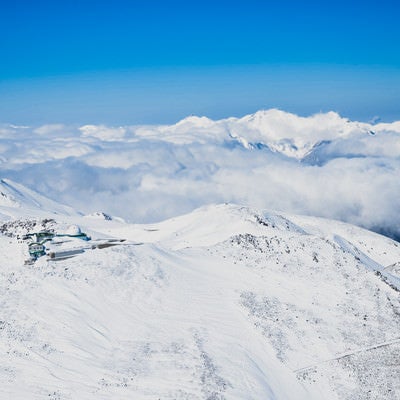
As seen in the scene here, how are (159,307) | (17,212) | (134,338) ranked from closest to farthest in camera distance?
(134,338) < (159,307) < (17,212)

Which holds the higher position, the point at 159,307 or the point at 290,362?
the point at 159,307

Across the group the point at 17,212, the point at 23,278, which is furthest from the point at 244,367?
the point at 17,212

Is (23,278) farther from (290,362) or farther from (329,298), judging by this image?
(329,298)

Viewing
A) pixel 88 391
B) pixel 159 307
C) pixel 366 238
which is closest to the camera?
pixel 88 391

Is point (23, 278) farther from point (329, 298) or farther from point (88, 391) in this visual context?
point (329, 298)

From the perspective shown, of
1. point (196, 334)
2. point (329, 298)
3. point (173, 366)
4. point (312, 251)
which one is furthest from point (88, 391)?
point (312, 251)

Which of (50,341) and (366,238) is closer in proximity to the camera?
(50,341)
